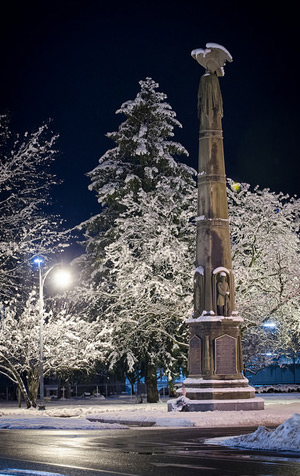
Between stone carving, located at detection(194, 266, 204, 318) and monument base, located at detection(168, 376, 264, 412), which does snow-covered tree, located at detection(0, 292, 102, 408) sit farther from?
monument base, located at detection(168, 376, 264, 412)

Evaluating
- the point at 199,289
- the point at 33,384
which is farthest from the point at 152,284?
the point at 199,289

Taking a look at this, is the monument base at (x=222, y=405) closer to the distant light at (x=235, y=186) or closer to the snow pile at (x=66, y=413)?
the snow pile at (x=66, y=413)

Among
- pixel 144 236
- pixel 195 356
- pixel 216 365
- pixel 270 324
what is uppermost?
pixel 144 236

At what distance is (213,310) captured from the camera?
24.3 m

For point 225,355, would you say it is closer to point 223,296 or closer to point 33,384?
point 223,296

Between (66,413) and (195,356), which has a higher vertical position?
(195,356)

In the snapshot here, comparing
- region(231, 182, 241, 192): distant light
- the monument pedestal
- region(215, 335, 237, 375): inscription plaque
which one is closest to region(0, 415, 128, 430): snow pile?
the monument pedestal

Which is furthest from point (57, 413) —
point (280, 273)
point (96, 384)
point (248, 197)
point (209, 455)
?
point (96, 384)

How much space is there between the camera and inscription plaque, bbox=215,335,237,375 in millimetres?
23797

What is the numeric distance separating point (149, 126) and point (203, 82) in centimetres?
1268

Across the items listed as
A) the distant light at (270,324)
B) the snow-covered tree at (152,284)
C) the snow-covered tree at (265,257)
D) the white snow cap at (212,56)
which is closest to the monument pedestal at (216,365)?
the snow-covered tree at (265,257)

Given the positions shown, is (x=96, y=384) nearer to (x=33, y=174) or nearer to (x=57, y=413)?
(x=57, y=413)

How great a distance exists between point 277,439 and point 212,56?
1811 centimetres

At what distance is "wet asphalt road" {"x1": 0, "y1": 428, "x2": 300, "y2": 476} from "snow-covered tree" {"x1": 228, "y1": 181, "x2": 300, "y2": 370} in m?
15.6
